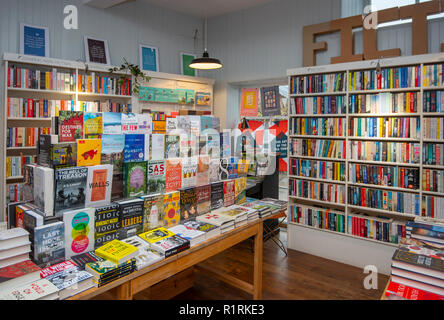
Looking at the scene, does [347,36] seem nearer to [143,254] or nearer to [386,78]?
[386,78]

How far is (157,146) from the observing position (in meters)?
2.18

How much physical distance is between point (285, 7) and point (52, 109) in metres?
3.71

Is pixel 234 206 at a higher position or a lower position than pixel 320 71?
lower

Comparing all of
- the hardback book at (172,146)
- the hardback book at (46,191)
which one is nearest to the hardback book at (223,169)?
the hardback book at (172,146)

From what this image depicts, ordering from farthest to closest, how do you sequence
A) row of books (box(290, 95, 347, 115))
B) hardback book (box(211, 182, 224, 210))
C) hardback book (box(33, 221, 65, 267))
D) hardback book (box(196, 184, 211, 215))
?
1. row of books (box(290, 95, 347, 115))
2. hardback book (box(211, 182, 224, 210))
3. hardback book (box(196, 184, 211, 215))
4. hardback book (box(33, 221, 65, 267))

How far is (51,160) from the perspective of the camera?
173 centimetres

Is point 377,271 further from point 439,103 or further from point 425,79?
point 425,79

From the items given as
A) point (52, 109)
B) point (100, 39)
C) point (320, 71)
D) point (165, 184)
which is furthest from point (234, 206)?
point (100, 39)

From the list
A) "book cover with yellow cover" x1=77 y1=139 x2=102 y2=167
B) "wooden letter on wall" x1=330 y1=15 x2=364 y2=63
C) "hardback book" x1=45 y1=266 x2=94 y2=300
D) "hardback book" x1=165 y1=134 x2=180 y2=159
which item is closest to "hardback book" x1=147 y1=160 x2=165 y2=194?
"hardback book" x1=165 y1=134 x2=180 y2=159

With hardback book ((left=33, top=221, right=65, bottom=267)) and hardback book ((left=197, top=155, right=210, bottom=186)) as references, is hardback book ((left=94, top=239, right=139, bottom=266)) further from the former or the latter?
hardback book ((left=197, top=155, right=210, bottom=186))

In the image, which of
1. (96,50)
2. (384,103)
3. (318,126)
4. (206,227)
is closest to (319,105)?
(318,126)

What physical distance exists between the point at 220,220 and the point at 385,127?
2.39 metres

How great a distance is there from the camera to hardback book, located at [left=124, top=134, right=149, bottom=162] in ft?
6.68

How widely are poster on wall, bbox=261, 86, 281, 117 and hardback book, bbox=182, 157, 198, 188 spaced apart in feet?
10.2
